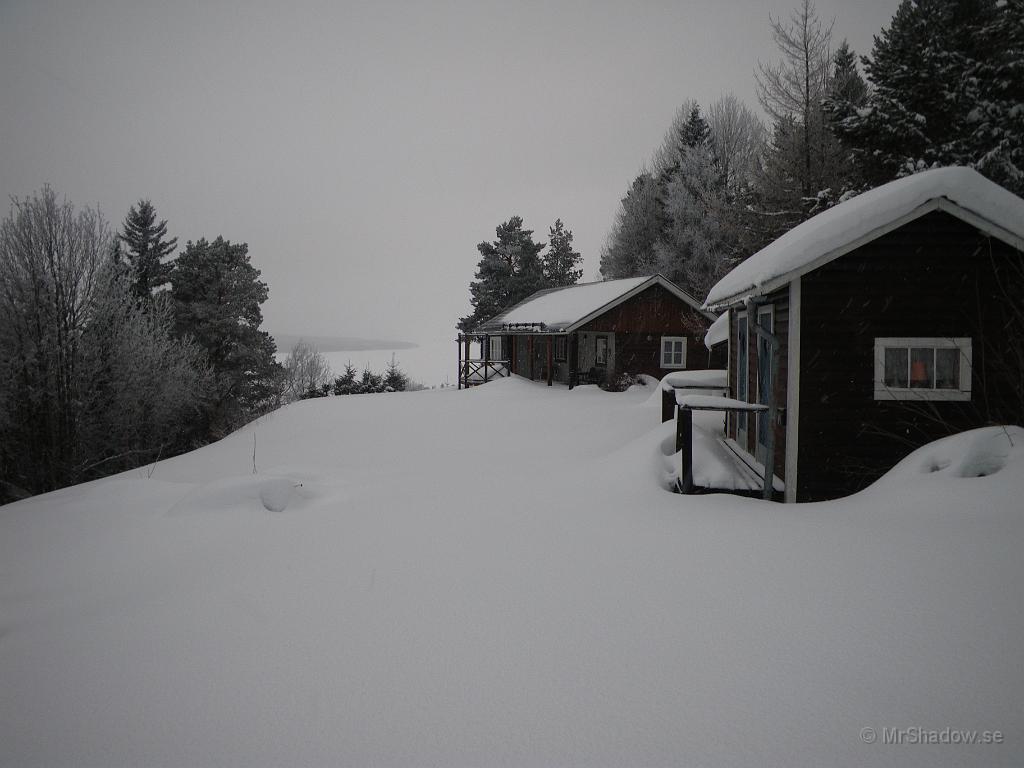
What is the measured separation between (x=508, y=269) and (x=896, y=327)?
4344cm

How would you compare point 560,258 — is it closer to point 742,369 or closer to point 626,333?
point 626,333

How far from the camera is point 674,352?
26984 mm

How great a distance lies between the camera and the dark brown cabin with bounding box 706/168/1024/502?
7453 millimetres

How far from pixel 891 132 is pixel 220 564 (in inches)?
819

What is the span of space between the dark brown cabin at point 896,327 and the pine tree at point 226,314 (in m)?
26.6

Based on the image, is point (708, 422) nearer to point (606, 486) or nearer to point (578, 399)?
point (606, 486)

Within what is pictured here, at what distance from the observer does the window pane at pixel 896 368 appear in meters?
7.79

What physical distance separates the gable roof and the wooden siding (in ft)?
55.3

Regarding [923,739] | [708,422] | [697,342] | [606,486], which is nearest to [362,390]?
[697,342]

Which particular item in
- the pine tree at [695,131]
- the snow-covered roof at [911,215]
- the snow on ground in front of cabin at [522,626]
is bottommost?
the snow on ground in front of cabin at [522,626]

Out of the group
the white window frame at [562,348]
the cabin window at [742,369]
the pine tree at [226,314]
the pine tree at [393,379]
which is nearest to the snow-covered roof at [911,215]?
the cabin window at [742,369]

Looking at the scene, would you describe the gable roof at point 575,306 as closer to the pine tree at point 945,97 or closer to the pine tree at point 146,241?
the pine tree at point 945,97

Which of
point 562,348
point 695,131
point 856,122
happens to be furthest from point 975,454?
point 695,131

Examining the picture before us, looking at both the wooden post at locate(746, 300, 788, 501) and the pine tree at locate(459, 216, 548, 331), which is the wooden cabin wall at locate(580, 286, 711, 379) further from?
the pine tree at locate(459, 216, 548, 331)
